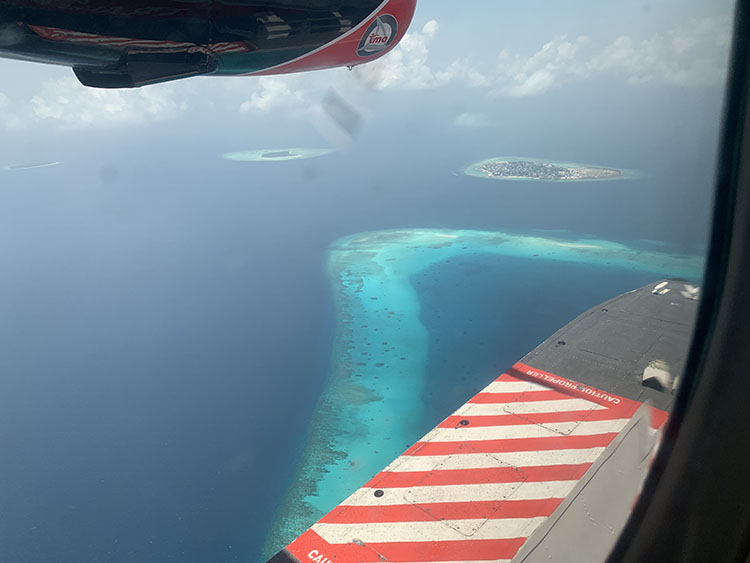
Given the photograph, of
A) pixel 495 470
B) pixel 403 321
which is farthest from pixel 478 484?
pixel 403 321

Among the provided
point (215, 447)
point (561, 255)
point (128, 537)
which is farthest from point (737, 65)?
point (561, 255)

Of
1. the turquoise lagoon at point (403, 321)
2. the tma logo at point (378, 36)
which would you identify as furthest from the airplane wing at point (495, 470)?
the tma logo at point (378, 36)

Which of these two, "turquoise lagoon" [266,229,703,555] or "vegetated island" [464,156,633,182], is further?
"vegetated island" [464,156,633,182]

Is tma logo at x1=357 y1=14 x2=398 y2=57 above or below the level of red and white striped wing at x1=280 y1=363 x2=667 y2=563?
above

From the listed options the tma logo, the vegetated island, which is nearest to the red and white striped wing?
the tma logo

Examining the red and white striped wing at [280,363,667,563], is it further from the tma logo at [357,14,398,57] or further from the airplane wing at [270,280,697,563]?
the tma logo at [357,14,398,57]

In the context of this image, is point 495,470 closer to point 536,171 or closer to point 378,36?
point 378,36

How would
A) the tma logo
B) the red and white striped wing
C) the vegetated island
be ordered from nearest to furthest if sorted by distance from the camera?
the tma logo < the red and white striped wing < the vegetated island
